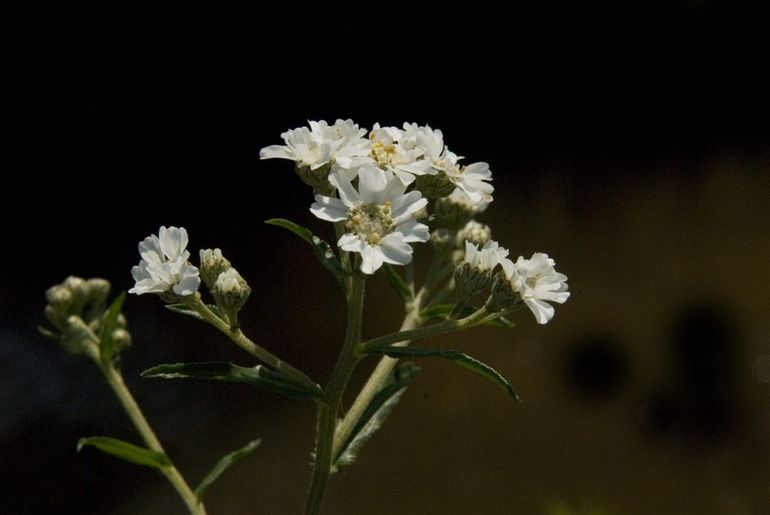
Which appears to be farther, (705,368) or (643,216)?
(643,216)

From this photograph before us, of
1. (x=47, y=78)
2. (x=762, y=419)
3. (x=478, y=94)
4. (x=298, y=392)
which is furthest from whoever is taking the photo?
(x=478, y=94)

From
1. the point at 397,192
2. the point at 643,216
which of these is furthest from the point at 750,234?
the point at 397,192

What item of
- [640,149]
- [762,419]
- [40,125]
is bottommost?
[762,419]

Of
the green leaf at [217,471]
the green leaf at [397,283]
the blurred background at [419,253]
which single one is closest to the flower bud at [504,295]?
the green leaf at [397,283]

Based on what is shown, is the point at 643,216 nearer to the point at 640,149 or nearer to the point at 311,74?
the point at 640,149

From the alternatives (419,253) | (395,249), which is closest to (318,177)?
(395,249)

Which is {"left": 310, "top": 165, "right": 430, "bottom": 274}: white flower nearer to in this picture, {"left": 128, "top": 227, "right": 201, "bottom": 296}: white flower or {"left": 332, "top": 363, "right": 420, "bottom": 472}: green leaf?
{"left": 128, "top": 227, "right": 201, "bottom": 296}: white flower

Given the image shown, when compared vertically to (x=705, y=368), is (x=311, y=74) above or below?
above

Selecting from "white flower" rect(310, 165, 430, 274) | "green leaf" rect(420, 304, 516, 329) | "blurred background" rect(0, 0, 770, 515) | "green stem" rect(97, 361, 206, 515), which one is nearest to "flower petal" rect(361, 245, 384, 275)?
"white flower" rect(310, 165, 430, 274)

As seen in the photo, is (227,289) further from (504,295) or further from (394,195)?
(504,295)
